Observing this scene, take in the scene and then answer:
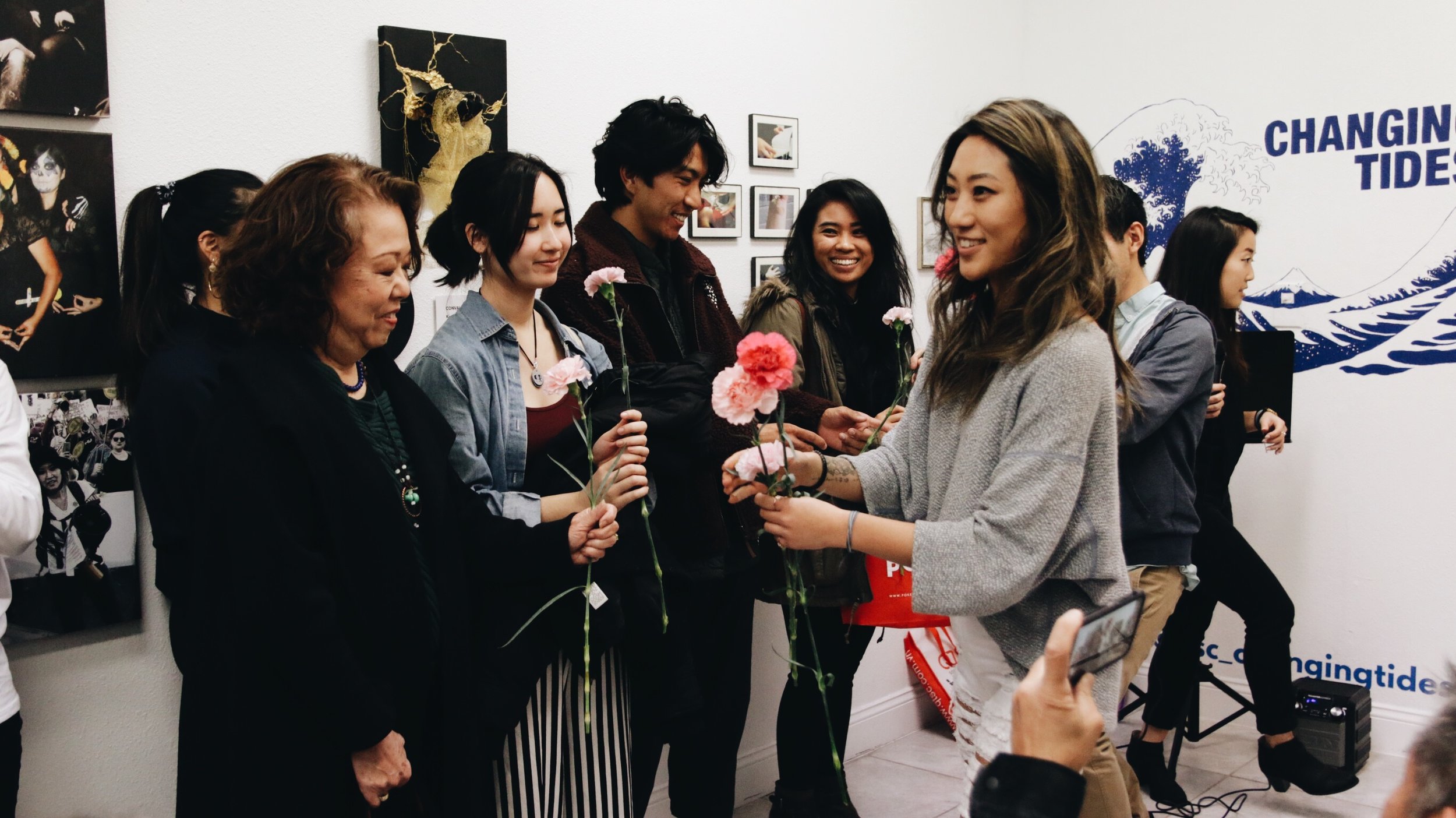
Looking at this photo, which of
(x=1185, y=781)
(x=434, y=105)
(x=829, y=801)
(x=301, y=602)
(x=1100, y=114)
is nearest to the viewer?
(x=301, y=602)

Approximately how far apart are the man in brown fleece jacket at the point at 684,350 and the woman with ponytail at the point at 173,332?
0.71 m

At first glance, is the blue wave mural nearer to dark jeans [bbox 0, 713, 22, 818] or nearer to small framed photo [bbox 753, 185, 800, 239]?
small framed photo [bbox 753, 185, 800, 239]

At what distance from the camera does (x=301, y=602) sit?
5.15 ft

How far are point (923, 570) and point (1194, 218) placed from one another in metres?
2.33

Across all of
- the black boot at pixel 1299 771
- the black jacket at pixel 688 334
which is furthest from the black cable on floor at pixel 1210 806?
the black jacket at pixel 688 334

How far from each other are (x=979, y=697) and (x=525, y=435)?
0.97m

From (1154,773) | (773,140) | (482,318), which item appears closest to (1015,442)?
(482,318)

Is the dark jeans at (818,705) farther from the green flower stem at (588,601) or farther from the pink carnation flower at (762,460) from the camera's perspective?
the pink carnation flower at (762,460)

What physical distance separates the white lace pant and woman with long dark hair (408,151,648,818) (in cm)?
64

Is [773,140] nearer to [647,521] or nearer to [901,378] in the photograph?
[901,378]

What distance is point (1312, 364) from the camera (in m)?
3.98

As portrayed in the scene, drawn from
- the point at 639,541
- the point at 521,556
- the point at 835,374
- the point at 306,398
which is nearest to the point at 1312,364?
the point at 835,374

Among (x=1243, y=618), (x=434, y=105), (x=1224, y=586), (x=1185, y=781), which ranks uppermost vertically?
(x=434, y=105)

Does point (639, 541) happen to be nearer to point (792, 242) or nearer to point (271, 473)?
point (271, 473)
